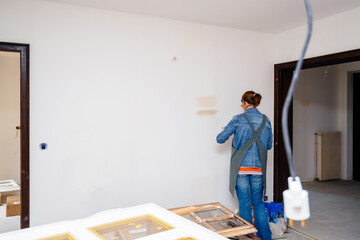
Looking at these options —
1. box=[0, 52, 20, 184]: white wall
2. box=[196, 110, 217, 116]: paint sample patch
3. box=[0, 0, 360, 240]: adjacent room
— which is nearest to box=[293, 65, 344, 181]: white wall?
box=[0, 0, 360, 240]: adjacent room

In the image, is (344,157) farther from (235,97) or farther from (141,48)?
(141,48)

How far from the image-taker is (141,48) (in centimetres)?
310

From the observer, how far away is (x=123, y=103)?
3.03 meters

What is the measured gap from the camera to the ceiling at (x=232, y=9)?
274cm

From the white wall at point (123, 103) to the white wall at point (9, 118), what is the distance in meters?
2.34

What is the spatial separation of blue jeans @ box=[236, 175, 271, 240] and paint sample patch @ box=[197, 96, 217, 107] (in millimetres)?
1021

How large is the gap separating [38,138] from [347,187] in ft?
16.5

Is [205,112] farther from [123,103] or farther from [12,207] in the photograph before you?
[12,207]

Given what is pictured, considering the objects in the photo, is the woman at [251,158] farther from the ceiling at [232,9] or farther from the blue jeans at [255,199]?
the ceiling at [232,9]

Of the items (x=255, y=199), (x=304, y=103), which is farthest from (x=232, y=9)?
(x=304, y=103)

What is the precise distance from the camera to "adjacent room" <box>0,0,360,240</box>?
2.70 m

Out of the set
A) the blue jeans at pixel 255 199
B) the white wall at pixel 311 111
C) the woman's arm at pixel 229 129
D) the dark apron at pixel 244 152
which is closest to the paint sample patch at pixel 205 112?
the woman's arm at pixel 229 129

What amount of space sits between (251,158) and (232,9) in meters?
1.50

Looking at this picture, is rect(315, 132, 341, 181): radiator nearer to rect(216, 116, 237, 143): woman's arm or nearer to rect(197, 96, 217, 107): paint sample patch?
rect(197, 96, 217, 107): paint sample patch
